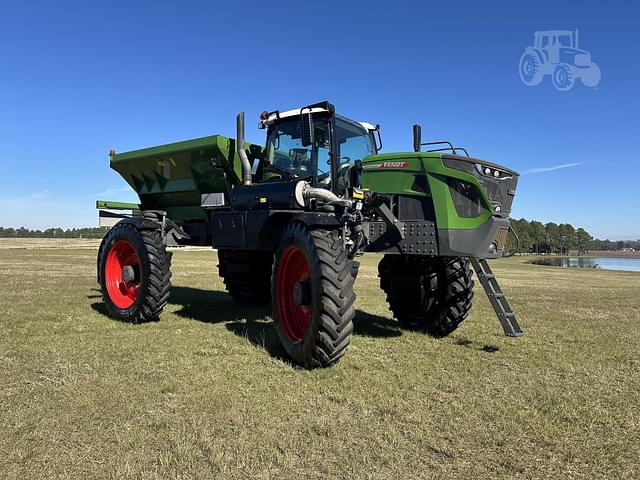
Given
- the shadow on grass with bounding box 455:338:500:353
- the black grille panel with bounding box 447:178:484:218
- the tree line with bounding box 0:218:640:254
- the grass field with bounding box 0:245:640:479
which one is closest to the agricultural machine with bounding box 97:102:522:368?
the black grille panel with bounding box 447:178:484:218

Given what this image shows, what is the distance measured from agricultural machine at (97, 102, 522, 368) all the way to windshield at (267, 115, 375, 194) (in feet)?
0.06

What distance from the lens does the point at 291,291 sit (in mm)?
6059

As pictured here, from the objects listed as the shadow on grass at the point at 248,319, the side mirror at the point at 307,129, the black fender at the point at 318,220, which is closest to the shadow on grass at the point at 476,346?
the shadow on grass at the point at 248,319

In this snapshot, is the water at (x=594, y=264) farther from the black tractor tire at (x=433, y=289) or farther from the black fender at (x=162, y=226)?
the black fender at (x=162, y=226)

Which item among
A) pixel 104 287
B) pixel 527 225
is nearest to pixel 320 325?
pixel 104 287

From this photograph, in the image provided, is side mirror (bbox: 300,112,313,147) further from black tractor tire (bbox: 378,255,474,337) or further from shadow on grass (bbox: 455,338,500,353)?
shadow on grass (bbox: 455,338,500,353)

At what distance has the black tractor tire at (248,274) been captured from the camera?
27.2ft

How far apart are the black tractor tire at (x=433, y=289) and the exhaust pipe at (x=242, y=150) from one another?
2486 millimetres

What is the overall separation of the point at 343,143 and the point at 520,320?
4.61 metres

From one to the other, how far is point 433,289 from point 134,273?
4.84 metres

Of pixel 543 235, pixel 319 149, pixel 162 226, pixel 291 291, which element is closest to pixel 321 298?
pixel 291 291

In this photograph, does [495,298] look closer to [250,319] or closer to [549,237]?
[250,319]

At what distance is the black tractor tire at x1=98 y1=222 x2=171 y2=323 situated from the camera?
7.30 meters

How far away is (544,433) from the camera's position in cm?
359
